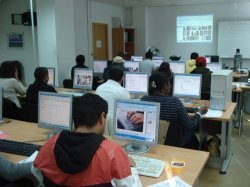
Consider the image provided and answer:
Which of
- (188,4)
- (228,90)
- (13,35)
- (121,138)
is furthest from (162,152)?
(188,4)

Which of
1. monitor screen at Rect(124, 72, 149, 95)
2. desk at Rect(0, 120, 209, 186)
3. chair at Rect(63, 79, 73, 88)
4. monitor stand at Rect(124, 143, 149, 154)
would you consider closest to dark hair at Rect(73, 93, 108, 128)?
desk at Rect(0, 120, 209, 186)

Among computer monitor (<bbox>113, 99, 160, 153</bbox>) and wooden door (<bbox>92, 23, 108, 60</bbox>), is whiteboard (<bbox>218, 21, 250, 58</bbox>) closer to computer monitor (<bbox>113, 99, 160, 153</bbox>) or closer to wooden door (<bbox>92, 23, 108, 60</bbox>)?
wooden door (<bbox>92, 23, 108, 60</bbox>)

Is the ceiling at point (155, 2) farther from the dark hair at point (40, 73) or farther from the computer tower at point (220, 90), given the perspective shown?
the computer tower at point (220, 90)

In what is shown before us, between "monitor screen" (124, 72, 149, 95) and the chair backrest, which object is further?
"monitor screen" (124, 72, 149, 95)

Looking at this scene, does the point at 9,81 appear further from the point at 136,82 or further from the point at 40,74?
the point at 136,82

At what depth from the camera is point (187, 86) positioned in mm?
4227

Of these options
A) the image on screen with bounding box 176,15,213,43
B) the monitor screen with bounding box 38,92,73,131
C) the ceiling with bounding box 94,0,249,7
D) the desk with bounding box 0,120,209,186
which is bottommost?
the desk with bounding box 0,120,209,186

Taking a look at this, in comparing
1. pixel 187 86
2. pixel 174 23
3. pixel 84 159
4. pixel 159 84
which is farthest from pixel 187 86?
pixel 174 23

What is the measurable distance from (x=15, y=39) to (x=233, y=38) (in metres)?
6.28

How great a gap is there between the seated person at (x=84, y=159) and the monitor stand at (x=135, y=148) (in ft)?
2.60

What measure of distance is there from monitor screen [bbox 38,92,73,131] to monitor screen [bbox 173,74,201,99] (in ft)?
6.91

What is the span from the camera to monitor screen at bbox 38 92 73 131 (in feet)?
8.41

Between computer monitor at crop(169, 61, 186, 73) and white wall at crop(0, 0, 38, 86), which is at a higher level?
white wall at crop(0, 0, 38, 86)

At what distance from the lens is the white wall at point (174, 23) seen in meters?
9.38
